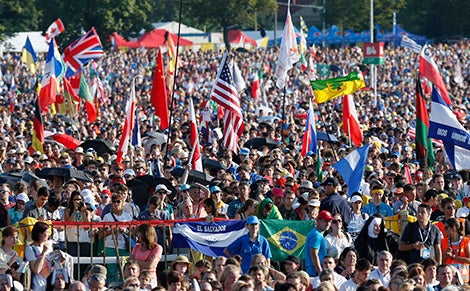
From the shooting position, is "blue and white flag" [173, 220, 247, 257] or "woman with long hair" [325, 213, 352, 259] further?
"blue and white flag" [173, 220, 247, 257]

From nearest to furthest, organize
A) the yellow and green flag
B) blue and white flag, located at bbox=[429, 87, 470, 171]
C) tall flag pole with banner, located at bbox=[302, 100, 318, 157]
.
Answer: blue and white flag, located at bbox=[429, 87, 470, 171], tall flag pole with banner, located at bbox=[302, 100, 318, 157], the yellow and green flag

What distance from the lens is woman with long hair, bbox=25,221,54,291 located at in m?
12.6

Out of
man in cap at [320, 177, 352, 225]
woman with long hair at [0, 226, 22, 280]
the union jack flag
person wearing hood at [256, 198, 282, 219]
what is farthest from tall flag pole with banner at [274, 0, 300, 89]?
woman with long hair at [0, 226, 22, 280]

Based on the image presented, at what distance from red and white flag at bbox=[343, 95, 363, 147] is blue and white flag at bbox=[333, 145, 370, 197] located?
7624 mm

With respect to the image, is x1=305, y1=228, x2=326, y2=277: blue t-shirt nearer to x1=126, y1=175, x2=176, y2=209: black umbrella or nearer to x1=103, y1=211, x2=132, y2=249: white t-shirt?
x1=103, y1=211, x2=132, y2=249: white t-shirt

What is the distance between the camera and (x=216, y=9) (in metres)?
88.1

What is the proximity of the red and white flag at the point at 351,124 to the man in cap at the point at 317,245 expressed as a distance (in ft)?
37.6

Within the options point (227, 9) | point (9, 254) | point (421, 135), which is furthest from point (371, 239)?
point (227, 9)

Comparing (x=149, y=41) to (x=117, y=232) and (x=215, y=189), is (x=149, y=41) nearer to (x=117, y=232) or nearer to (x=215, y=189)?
(x=215, y=189)

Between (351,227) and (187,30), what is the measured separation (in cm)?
8222

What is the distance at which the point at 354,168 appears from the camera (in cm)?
1744

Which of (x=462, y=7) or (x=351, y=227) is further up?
(x=351, y=227)

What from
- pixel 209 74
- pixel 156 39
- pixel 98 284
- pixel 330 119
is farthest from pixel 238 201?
pixel 156 39

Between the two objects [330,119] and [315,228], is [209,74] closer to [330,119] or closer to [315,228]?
[330,119]
